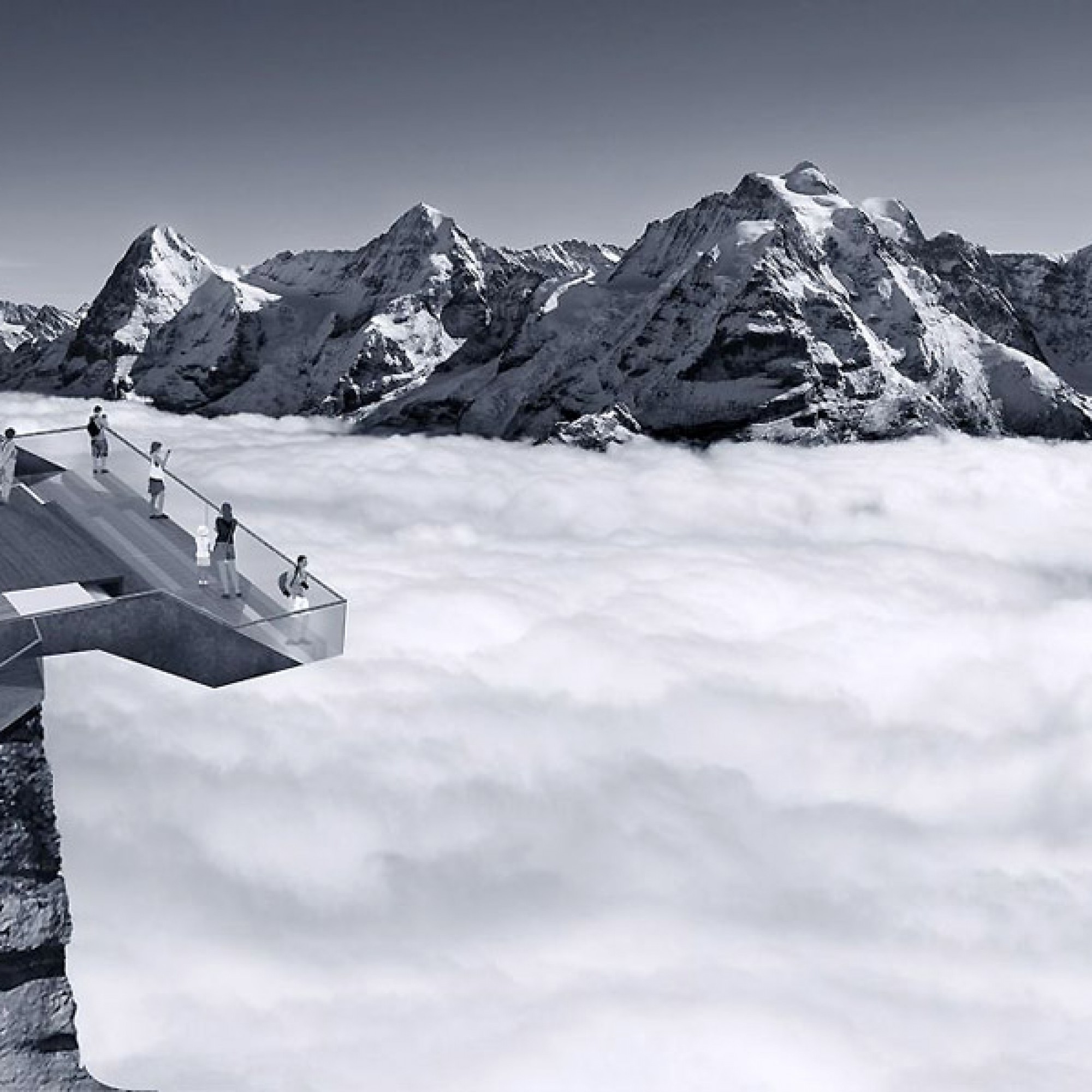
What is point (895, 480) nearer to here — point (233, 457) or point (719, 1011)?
point (233, 457)

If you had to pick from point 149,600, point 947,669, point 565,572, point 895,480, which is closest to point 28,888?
point 149,600

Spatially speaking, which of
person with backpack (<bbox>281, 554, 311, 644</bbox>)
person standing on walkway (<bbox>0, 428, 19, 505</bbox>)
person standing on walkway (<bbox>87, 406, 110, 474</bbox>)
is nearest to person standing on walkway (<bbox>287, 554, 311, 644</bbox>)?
person with backpack (<bbox>281, 554, 311, 644</bbox>)

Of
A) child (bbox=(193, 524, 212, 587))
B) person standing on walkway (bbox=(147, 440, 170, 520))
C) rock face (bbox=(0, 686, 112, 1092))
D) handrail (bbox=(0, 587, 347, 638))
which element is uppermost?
person standing on walkway (bbox=(147, 440, 170, 520))

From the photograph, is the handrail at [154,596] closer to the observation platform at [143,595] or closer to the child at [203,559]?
the observation platform at [143,595]

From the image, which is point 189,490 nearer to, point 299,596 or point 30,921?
point 299,596

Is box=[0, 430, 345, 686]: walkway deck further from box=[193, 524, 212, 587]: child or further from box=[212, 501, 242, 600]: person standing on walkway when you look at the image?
box=[212, 501, 242, 600]: person standing on walkway

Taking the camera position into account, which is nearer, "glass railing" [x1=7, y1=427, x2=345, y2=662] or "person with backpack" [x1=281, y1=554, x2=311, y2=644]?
"person with backpack" [x1=281, y1=554, x2=311, y2=644]

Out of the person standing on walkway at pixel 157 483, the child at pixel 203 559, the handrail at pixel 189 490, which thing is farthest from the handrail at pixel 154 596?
the person standing on walkway at pixel 157 483
